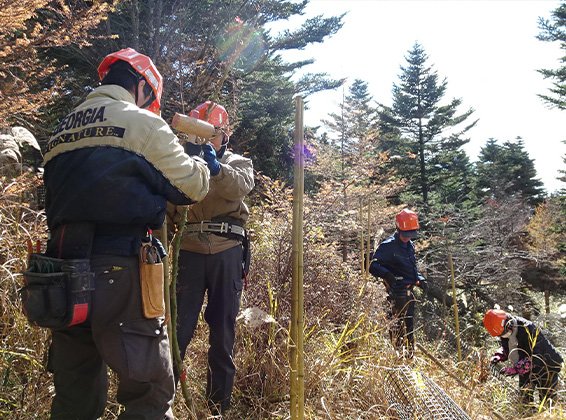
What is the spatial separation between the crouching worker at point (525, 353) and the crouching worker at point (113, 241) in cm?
387

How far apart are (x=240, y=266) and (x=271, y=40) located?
1248 centimetres

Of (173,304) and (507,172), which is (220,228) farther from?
(507,172)

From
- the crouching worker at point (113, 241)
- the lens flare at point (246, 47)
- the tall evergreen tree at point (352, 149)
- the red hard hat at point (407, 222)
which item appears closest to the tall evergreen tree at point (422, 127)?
the tall evergreen tree at point (352, 149)

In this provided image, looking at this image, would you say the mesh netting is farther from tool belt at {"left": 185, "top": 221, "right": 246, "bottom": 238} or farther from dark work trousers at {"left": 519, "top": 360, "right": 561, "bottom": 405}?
dark work trousers at {"left": 519, "top": 360, "right": 561, "bottom": 405}

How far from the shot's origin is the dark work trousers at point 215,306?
107 inches

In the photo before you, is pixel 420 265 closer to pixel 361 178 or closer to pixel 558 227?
pixel 361 178

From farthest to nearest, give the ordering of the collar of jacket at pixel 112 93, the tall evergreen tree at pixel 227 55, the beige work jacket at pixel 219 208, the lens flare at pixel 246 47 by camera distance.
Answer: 1. the lens flare at pixel 246 47
2. the tall evergreen tree at pixel 227 55
3. the beige work jacket at pixel 219 208
4. the collar of jacket at pixel 112 93

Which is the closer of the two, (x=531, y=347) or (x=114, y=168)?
(x=114, y=168)

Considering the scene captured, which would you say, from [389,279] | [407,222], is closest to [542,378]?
[389,279]

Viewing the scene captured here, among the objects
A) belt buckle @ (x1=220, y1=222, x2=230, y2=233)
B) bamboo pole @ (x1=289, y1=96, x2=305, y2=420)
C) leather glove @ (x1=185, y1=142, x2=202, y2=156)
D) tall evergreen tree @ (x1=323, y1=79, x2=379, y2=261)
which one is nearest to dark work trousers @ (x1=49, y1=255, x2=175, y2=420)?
bamboo pole @ (x1=289, y1=96, x2=305, y2=420)

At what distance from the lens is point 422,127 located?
24203 mm

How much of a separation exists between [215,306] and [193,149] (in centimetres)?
97

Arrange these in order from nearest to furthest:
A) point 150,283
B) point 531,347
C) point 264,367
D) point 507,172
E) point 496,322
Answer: point 150,283
point 264,367
point 531,347
point 496,322
point 507,172

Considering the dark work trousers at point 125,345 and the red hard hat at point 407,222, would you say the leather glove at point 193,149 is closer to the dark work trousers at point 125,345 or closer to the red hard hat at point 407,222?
the dark work trousers at point 125,345
